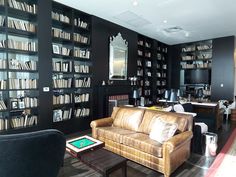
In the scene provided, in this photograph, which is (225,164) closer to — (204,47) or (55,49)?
(55,49)

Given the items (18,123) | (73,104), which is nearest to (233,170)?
(73,104)

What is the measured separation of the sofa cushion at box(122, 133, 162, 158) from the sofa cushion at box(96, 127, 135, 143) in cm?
13

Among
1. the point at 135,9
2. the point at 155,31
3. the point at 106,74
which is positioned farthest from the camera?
the point at 155,31

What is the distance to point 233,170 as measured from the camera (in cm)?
249

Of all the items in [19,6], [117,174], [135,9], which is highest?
[135,9]

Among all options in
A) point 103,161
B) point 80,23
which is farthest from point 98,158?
point 80,23

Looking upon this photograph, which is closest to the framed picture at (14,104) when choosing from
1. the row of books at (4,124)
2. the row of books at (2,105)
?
the row of books at (2,105)

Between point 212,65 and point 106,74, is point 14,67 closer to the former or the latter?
point 106,74

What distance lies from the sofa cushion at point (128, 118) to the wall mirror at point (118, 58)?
1.96m

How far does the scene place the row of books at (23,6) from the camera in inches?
129

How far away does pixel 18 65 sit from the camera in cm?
342

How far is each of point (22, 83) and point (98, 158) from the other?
2.47 metres

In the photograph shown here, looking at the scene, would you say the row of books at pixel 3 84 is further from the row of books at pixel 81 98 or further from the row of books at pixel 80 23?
the row of books at pixel 80 23

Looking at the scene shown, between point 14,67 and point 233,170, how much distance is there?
4.24 metres
